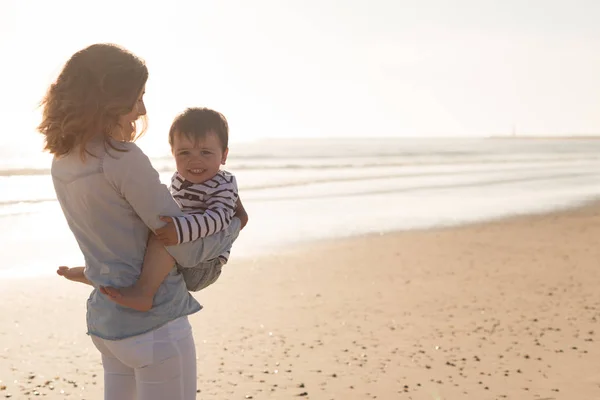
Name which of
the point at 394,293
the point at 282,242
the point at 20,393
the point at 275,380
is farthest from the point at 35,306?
the point at 282,242

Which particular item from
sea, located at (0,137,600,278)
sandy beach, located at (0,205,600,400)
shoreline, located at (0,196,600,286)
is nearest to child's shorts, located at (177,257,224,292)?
sandy beach, located at (0,205,600,400)

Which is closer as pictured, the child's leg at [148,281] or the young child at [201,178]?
the child's leg at [148,281]

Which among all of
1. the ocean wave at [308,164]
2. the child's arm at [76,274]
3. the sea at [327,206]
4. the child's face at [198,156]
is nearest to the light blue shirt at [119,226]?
the child's arm at [76,274]

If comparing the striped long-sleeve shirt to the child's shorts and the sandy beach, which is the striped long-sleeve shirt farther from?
the sandy beach

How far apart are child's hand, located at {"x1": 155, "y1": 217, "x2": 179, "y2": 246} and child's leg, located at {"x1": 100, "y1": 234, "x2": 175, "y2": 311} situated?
0.06 meters

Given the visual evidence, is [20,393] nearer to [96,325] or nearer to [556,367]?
[96,325]

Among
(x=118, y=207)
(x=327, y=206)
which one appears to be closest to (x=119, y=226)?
(x=118, y=207)

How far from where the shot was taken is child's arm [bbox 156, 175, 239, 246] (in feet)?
7.52

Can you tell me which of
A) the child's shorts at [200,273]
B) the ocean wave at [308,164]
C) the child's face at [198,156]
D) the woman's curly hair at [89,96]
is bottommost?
the ocean wave at [308,164]

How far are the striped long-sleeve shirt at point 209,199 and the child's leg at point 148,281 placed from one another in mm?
140

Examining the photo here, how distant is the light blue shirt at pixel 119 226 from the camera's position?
7.33 feet

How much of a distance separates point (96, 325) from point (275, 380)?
12.0ft

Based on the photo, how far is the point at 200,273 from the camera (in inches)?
99.6

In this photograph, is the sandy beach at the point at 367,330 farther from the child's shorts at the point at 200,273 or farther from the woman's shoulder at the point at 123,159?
the woman's shoulder at the point at 123,159
